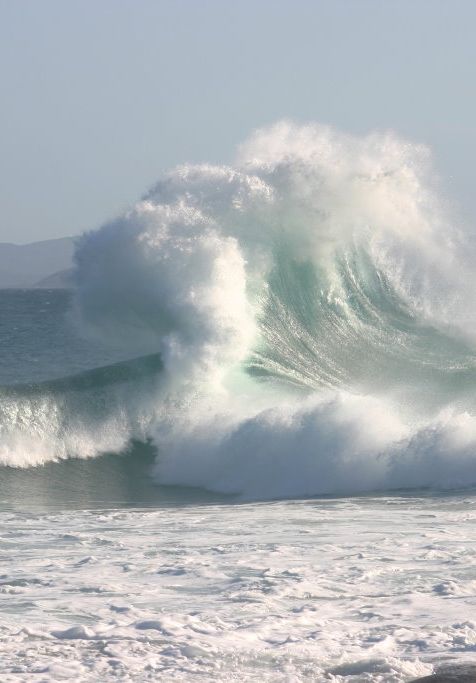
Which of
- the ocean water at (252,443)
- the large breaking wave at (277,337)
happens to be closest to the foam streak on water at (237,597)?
the ocean water at (252,443)

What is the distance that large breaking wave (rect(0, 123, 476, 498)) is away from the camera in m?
14.8

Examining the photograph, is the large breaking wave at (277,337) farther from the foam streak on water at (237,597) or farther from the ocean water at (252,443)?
the foam streak on water at (237,597)

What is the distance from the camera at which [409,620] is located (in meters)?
7.08

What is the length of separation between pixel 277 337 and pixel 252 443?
17.3 ft

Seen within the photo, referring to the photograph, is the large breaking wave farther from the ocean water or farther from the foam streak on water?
the foam streak on water

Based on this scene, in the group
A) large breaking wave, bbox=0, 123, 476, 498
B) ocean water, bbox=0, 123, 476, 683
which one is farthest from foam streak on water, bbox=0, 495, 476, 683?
large breaking wave, bbox=0, 123, 476, 498

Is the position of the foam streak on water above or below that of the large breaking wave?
below

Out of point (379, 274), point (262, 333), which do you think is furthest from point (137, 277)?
point (379, 274)

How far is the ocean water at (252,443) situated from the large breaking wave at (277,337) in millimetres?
48

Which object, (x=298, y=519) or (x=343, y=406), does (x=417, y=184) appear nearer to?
(x=343, y=406)

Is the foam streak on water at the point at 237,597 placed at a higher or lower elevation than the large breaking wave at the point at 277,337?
lower

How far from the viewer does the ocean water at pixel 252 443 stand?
22.5 ft

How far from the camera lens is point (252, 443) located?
1533 centimetres

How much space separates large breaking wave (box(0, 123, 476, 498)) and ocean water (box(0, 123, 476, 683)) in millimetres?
48
